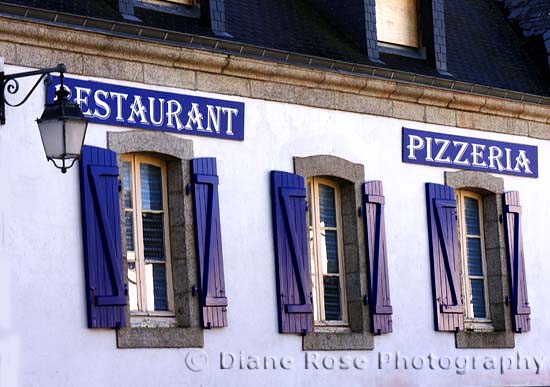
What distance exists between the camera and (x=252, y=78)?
17.3 m

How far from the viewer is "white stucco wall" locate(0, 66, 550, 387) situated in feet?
49.4

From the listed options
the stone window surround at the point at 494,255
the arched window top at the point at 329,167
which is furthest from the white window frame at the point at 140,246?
the stone window surround at the point at 494,255

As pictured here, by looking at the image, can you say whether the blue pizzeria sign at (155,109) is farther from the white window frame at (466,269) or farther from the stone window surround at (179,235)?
the white window frame at (466,269)

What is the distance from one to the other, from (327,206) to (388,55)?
2.07m

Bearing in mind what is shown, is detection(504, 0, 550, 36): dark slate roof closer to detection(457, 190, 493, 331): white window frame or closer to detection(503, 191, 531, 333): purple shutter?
detection(503, 191, 531, 333): purple shutter

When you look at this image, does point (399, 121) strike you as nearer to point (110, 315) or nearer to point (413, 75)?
point (413, 75)

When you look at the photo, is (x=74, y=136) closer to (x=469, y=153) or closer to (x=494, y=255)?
(x=469, y=153)

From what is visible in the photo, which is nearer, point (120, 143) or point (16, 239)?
point (16, 239)

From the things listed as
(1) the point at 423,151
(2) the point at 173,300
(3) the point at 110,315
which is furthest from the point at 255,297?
(1) the point at 423,151

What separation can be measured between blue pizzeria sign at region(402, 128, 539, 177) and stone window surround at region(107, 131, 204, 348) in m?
3.35

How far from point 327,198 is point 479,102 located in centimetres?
244

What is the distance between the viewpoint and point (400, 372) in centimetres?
1859

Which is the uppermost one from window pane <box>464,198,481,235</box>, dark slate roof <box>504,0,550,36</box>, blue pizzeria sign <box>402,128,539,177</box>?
dark slate roof <box>504,0,550,36</box>

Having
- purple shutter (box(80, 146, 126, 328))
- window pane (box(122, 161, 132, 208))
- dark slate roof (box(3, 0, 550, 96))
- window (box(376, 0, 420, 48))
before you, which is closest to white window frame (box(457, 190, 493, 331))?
dark slate roof (box(3, 0, 550, 96))
